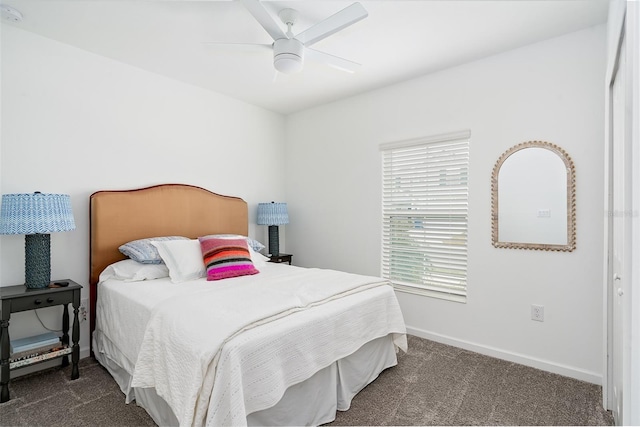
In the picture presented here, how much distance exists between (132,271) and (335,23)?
230 cm

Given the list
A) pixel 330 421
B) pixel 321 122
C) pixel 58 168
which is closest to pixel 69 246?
pixel 58 168

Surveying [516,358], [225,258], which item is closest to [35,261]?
[225,258]

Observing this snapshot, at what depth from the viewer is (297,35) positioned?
2199 millimetres

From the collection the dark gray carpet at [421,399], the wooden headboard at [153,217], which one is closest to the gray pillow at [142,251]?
the wooden headboard at [153,217]

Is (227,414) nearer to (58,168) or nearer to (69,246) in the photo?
(69,246)

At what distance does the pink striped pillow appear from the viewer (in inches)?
105

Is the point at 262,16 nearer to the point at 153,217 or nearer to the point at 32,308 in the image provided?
the point at 153,217

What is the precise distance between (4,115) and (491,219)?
3853 millimetres

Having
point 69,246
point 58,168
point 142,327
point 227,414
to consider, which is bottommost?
point 227,414

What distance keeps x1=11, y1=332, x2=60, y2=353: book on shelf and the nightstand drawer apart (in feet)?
0.93

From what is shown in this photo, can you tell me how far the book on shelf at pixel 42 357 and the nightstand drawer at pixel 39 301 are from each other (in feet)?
1.14

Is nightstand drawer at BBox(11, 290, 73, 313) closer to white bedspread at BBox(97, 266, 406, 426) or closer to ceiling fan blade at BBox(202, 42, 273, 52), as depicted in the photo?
white bedspread at BBox(97, 266, 406, 426)

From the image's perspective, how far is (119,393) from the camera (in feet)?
7.27

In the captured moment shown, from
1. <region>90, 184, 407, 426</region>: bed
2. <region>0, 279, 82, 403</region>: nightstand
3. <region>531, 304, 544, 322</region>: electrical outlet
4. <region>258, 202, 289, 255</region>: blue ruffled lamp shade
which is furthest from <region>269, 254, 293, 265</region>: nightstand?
<region>531, 304, 544, 322</region>: electrical outlet
